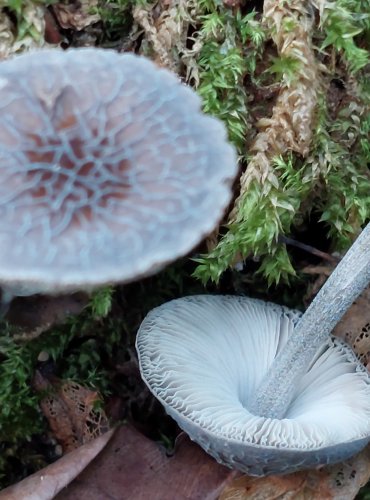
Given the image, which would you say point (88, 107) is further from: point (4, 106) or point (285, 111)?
point (285, 111)

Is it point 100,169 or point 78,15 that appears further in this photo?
point 78,15

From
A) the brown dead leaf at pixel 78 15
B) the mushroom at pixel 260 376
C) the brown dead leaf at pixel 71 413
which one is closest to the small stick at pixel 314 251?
the mushroom at pixel 260 376

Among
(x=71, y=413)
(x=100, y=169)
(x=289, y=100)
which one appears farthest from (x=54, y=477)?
(x=289, y=100)

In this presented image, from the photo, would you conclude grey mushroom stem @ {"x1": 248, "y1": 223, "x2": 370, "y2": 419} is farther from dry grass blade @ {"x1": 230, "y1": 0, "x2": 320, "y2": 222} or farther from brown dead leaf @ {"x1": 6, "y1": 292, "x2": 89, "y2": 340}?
brown dead leaf @ {"x1": 6, "y1": 292, "x2": 89, "y2": 340}

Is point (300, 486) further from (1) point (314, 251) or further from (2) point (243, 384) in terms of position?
(1) point (314, 251)

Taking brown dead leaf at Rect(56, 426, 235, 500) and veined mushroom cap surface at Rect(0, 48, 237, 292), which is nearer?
veined mushroom cap surface at Rect(0, 48, 237, 292)

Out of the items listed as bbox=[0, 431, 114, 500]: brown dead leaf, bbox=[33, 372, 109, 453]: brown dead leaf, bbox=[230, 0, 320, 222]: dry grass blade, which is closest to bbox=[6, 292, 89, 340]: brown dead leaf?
bbox=[33, 372, 109, 453]: brown dead leaf
